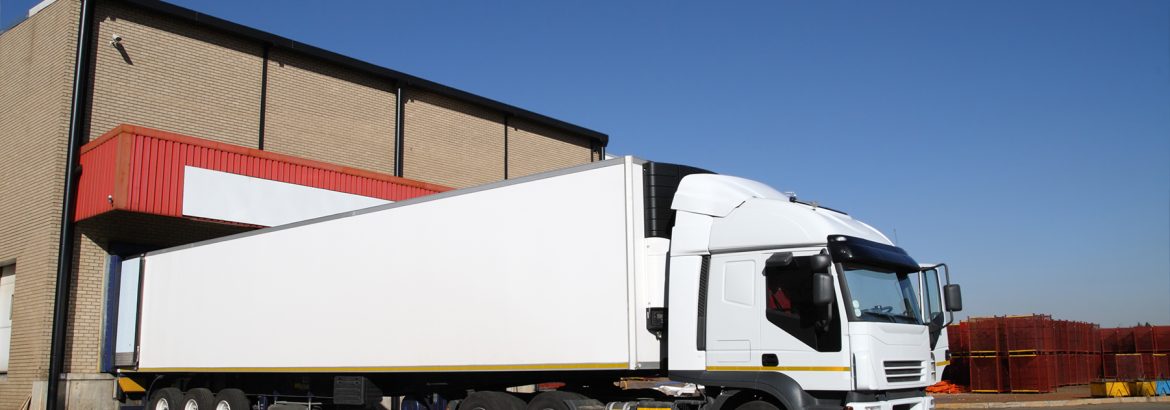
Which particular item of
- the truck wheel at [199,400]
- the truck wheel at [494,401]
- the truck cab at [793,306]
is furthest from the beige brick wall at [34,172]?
the truck cab at [793,306]

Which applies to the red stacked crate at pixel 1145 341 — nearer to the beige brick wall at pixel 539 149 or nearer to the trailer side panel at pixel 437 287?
the beige brick wall at pixel 539 149

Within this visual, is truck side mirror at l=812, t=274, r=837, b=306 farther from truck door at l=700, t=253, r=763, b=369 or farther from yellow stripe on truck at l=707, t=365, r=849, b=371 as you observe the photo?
truck door at l=700, t=253, r=763, b=369

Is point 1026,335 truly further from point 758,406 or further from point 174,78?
point 174,78

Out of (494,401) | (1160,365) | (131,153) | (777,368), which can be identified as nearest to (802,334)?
(777,368)

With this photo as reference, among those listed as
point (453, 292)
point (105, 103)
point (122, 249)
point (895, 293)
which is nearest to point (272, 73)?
point (105, 103)

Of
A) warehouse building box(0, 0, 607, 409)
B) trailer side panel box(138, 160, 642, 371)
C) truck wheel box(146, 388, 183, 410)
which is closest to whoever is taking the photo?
trailer side panel box(138, 160, 642, 371)

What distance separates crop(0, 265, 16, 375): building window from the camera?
63.6 ft

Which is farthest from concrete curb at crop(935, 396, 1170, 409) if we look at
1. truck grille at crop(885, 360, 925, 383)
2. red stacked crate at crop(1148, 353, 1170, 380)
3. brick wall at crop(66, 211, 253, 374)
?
brick wall at crop(66, 211, 253, 374)

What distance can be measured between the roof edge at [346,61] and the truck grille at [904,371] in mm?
17845

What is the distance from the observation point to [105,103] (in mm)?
19500

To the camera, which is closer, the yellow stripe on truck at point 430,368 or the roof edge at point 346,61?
the yellow stripe on truck at point 430,368

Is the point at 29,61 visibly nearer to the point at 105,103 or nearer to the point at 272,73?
the point at 105,103

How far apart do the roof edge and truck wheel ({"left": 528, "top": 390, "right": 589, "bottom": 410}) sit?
14.8 m

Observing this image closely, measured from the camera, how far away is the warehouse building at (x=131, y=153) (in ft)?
57.9
